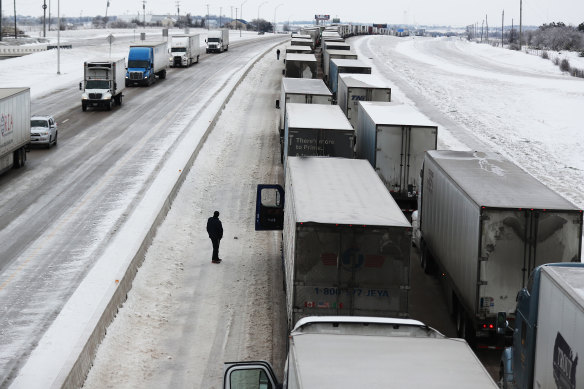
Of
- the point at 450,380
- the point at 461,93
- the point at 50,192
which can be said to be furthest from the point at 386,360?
the point at 461,93

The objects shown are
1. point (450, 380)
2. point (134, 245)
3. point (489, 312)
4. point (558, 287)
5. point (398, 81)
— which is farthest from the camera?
point (398, 81)

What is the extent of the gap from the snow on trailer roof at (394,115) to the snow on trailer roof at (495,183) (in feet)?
13.7

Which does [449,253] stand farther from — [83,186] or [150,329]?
[83,186]

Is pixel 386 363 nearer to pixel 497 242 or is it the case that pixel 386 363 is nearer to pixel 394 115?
pixel 497 242

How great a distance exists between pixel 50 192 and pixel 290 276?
52.9 feet

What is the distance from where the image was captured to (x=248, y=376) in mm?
7883

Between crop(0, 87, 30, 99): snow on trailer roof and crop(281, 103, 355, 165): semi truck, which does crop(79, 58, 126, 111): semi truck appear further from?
crop(281, 103, 355, 165): semi truck

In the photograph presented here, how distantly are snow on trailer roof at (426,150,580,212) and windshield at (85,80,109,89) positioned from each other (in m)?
33.2

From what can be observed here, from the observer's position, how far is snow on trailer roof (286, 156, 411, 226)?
13695 millimetres

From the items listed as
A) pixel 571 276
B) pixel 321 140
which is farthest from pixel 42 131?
pixel 571 276

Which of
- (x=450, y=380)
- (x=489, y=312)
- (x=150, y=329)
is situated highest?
(x=450, y=380)

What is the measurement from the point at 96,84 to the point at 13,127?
19.7 metres

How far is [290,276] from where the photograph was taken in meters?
14.2

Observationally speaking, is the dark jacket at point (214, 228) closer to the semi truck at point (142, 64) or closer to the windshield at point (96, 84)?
the windshield at point (96, 84)
